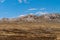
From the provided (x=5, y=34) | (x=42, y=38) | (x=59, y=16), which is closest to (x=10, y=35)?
(x=5, y=34)

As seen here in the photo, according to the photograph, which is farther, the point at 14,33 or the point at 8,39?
the point at 14,33

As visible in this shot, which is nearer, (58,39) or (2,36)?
(2,36)

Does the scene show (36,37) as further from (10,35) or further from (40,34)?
(10,35)

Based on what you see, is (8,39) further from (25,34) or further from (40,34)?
(40,34)

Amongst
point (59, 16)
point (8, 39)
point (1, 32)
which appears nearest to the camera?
point (8, 39)

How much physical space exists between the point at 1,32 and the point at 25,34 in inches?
127

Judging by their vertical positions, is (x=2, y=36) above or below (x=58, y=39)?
above

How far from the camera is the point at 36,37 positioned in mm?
26031

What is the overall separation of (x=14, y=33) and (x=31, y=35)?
2.62 m

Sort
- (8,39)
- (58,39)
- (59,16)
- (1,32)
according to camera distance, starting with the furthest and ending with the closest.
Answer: (59,16) < (58,39) < (1,32) < (8,39)

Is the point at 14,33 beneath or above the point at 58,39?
above

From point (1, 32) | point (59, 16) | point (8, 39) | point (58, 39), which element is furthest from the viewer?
point (59, 16)

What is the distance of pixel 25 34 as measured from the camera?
88.0ft

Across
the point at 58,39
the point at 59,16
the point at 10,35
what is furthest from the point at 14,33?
the point at 59,16
